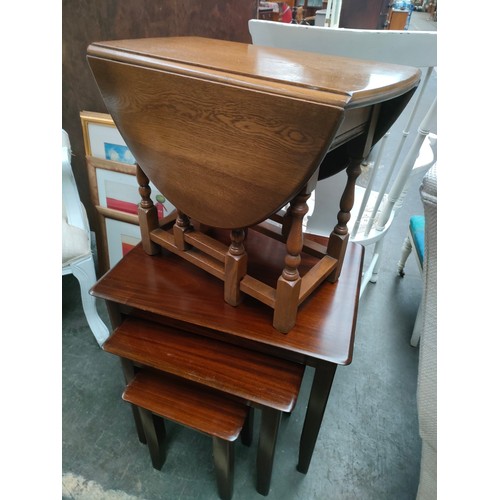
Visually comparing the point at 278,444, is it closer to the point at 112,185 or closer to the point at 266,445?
the point at 266,445

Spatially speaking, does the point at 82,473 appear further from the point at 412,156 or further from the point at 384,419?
the point at 412,156

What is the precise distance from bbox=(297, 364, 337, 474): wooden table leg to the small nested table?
147mm

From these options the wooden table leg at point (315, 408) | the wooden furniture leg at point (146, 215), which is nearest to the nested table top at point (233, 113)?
the wooden furniture leg at point (146, 215)

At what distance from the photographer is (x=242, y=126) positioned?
1.95 feet

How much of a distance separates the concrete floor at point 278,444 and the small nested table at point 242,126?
0.65 meters

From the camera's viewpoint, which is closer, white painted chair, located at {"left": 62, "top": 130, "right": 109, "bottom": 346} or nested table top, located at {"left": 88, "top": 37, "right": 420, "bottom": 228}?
nested table top, located at {"left": 88, "top": 37, "right": 420, "bottom": 228}

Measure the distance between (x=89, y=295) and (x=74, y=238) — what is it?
0.81ft

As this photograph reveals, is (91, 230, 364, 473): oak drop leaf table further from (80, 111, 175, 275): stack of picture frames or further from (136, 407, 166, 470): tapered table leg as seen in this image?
(80, 111, 175, 275): stack of picture frames

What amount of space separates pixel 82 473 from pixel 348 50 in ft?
4.96

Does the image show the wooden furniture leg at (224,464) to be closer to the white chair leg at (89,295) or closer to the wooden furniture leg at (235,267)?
the wooden furniture leg at (235,267)

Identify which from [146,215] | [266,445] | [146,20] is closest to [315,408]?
[266,445]

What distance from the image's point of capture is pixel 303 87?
527 mm

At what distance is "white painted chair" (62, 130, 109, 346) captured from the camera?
1.27m

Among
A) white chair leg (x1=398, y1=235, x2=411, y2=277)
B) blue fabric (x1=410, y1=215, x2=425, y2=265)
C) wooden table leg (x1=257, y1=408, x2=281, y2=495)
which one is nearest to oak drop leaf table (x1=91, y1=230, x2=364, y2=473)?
wooden table leg (x1=257, y1=408, x2=281, y2=495)
